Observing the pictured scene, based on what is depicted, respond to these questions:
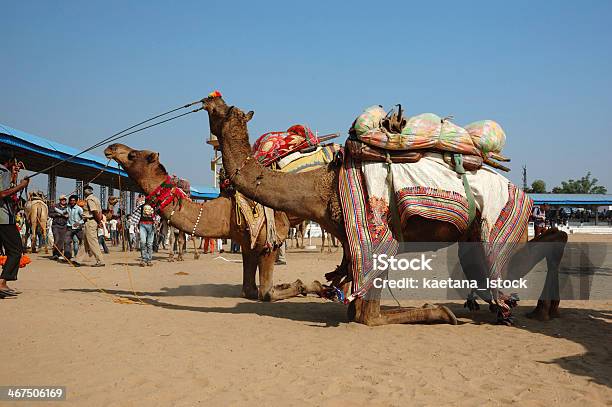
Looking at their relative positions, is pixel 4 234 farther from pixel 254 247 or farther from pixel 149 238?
pixel 149 238

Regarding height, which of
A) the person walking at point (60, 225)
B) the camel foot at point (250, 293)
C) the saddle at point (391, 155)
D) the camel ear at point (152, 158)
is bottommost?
the camel foot at point (250, 293)

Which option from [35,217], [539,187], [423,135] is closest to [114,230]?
[35,217]

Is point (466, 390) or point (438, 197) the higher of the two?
point (438, 197)

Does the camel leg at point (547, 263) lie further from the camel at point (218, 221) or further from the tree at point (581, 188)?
the tree at point (581, 188)

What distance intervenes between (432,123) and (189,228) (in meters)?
3.87

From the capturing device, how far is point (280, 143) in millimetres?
9273

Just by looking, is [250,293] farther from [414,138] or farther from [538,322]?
[538,322]

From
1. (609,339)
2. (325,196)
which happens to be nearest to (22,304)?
(325,196)

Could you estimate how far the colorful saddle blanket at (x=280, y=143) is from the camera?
9.12 meters

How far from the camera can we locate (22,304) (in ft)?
26.3

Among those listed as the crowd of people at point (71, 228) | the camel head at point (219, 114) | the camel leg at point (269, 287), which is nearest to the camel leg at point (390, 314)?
the camel leg at point (269, 287)

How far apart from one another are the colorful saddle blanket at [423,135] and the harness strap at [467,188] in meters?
0.11

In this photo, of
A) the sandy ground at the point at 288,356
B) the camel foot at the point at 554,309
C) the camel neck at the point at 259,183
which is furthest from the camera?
the camel foot at the point at 554,309

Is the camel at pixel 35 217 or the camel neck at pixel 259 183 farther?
the camel at pixel 35 217
